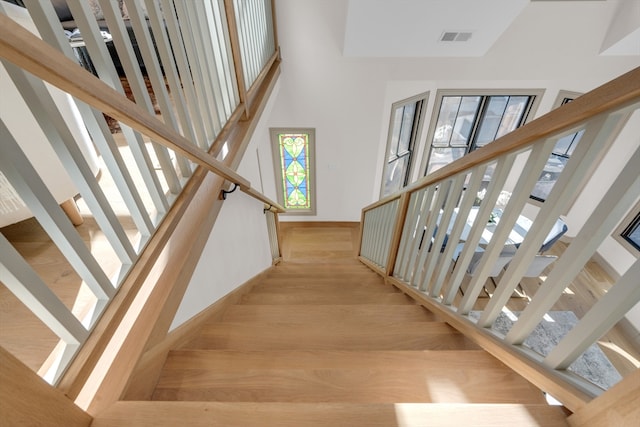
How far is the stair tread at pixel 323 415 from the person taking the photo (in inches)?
25.0

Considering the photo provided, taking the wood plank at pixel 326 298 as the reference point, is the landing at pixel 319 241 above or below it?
below

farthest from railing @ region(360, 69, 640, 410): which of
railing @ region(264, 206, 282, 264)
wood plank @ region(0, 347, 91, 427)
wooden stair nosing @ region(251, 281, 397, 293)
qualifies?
railing @ region(264, 206, 282, 264)

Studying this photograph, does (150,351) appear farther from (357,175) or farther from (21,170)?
(357,175)

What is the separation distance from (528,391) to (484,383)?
118 mm

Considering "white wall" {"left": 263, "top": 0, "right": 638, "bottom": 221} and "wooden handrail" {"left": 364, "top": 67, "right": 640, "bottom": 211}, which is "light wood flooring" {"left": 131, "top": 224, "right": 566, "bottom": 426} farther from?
"white wall" {"left": 263, "top": 0, "right": 638, "bottom": 221}

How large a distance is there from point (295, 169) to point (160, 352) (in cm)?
365

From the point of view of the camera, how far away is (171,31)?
1.11 meters

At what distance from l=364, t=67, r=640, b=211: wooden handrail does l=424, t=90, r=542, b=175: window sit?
3.79 metres

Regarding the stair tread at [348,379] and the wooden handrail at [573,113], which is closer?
the wooden handrail at [573,113]

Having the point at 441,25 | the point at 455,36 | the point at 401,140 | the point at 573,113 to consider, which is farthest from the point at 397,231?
the point at 401,140

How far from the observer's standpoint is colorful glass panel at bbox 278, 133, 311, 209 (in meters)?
4.16

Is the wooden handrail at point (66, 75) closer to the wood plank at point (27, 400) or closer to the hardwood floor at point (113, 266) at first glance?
the wood plank at point (27, 400)

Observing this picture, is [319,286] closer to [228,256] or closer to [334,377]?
[228,256]

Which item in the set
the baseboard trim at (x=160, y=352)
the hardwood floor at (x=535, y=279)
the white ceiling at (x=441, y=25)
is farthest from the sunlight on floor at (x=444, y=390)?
the white ceiling at (x=441, y=25)
